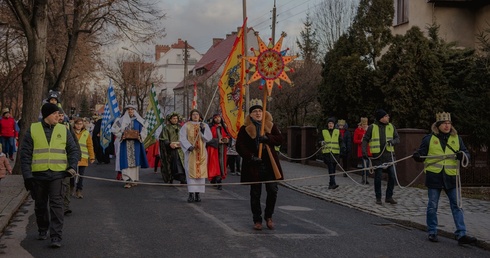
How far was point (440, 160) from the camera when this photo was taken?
9070 mm

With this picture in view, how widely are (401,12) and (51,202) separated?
995 inches

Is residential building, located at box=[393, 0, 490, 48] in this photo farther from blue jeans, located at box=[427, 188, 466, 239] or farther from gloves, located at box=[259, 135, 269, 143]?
gloves, located at box=[259, 135, 269, 143]

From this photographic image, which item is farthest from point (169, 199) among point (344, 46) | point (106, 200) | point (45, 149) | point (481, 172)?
point (344, 46)

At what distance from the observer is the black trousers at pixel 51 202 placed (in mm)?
8084

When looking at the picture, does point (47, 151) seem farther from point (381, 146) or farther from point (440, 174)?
point (381, 146)

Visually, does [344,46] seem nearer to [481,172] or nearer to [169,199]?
[481,172]

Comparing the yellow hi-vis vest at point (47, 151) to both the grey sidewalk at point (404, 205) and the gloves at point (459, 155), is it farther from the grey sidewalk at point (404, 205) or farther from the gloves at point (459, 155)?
the gloves at point (459, 155)

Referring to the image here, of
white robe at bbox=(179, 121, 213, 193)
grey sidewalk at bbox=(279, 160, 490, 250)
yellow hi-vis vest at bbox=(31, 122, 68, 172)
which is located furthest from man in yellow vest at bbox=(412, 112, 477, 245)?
white robe at bbox=(179, 121, 213, 193)

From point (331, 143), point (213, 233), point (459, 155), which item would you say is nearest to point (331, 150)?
point (331, 143)

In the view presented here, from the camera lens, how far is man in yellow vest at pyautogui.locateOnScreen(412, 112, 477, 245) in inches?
353

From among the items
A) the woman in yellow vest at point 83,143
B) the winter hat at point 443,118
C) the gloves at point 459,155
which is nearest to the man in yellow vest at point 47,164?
the woman in yellow vest at point 83,143

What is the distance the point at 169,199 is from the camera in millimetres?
13242

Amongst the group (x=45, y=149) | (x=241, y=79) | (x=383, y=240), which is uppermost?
(x=241, y=79)

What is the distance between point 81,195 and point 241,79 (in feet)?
14.5
